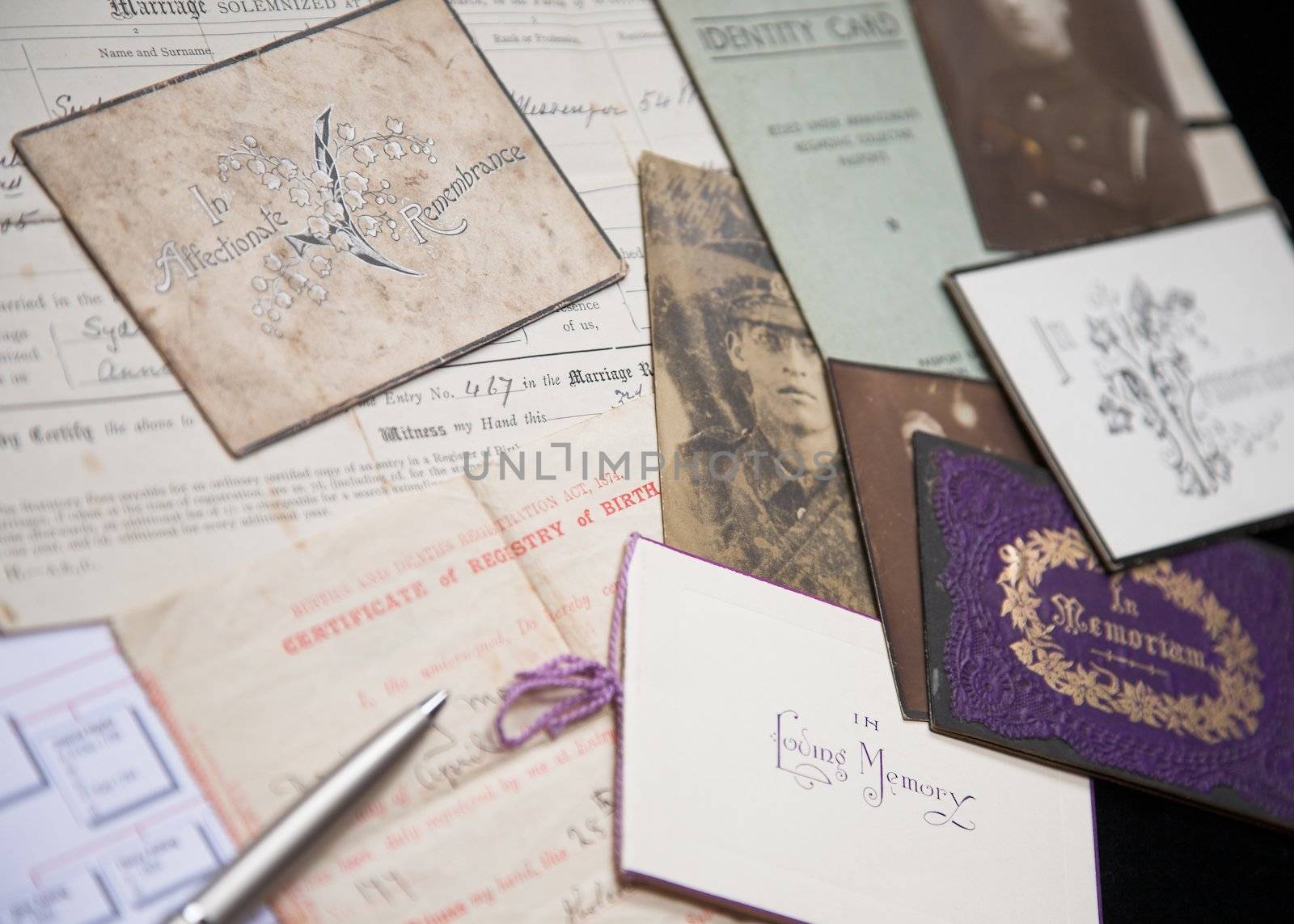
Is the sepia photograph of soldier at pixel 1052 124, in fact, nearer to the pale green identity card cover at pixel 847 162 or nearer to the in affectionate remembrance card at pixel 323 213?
the pale green identity card cover at pixel 847 162

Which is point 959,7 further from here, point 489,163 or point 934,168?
point 489,163

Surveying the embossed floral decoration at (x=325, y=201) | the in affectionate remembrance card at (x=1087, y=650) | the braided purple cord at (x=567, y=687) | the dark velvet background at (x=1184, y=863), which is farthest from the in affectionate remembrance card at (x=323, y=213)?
the dark velvet background at (x=1184, y=863)

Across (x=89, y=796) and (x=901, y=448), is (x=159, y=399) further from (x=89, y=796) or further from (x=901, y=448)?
(x=901, y=448)

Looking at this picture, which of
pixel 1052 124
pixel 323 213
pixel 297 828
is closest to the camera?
pixel 297 828

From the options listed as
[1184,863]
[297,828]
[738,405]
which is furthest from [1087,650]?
[297,828]

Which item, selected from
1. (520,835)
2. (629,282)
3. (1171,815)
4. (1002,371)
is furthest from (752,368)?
(1171,815)

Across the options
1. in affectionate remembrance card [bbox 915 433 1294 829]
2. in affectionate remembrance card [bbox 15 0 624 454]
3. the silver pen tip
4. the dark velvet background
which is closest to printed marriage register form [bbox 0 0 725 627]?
in affectionate remembrance card [bbox 15 0 624 454]
